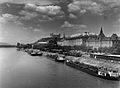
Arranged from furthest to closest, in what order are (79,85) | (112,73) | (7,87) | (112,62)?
(112,62)
(112,73)
(79,85)
(7,87)

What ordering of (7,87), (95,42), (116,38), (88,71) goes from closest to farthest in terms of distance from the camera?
(7,87) → (88,71) → (116,38) → (95,42)

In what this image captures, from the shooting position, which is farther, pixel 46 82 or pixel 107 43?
pixel 107 43

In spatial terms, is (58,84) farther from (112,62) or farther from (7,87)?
(112,62)

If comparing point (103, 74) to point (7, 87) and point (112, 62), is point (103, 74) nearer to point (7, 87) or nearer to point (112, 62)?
point (112, 62)

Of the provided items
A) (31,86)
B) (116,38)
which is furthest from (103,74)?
(116,38)

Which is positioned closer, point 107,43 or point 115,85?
point 115,85

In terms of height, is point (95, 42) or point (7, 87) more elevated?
point (95, 42)

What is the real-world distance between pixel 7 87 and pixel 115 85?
1.91 meters

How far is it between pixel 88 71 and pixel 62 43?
5.79 m

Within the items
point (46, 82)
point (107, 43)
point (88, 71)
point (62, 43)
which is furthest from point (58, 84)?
point (107, 43)

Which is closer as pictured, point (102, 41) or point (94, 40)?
point (102, 41)

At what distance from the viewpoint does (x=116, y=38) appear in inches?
429

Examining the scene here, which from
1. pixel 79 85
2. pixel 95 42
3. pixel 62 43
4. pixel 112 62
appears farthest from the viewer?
pixel 95 42

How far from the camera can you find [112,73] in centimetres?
387
